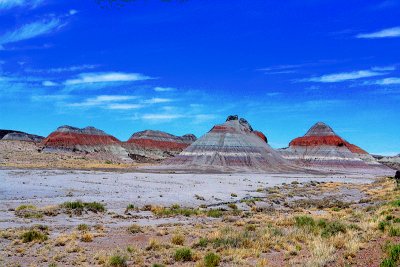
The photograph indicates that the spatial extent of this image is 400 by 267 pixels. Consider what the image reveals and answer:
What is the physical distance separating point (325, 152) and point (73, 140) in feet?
287

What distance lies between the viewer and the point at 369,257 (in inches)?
503

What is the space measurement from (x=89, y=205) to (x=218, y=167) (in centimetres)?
9028

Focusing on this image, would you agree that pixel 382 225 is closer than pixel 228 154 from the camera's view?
Yes

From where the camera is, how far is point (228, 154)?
12438cm

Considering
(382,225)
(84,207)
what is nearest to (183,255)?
(382,225)

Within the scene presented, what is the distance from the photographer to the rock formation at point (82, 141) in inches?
6255

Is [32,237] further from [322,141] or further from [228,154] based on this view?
[322,141]

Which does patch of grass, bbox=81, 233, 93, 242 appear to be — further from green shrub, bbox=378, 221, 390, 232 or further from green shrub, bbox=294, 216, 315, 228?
green shrub, bbox=378, 221, 390, 232

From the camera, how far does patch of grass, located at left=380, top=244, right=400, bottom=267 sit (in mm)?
11344

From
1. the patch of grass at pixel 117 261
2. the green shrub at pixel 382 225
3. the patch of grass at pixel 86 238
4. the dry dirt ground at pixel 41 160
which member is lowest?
the patch of grass at pixel 117 261

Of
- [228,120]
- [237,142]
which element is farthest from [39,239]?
[228,120]

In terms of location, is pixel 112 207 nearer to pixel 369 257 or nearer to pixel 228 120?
pixel 369 257

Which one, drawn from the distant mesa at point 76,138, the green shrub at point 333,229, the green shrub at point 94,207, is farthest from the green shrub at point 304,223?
the distant mesa at point 76,138

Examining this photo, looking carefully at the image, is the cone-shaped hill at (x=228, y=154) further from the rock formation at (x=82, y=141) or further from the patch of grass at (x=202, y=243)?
the patch of grass at (x=202, y=243)
